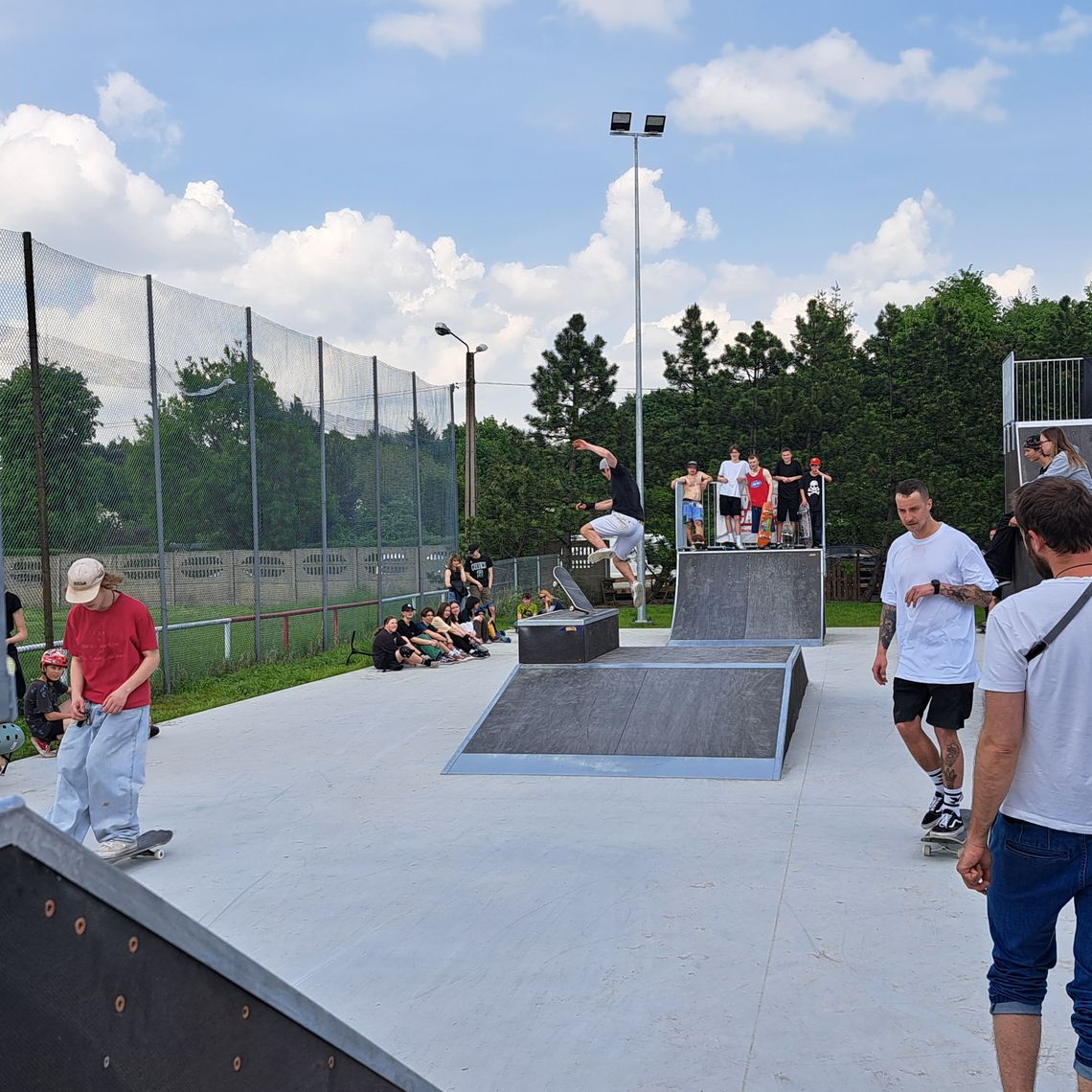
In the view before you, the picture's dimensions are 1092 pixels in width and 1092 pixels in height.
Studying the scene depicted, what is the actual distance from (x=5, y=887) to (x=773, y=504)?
20.5 m

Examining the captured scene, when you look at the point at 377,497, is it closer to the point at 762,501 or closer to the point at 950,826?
the point at 762,501

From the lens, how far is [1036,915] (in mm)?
2893

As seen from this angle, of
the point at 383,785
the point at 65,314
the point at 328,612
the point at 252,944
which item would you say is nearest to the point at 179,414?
the point at 65,314

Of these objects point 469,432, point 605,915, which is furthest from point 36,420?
point 469,432

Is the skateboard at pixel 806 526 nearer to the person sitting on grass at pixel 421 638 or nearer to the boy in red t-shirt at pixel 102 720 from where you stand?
the person sitting on grass at pixel 421 638

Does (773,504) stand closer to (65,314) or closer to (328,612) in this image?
(328,612)

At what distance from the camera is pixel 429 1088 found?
104 inches

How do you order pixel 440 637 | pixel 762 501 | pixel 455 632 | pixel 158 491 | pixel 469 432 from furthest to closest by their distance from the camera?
pixel 469 432, pixel 762 501, pixel 455 632, pixel 440 637, pixel 158 491

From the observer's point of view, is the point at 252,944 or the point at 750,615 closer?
the point at 252,944

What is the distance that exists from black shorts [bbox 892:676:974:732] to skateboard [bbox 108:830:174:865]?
424cm

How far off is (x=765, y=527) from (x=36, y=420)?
45.9 ft

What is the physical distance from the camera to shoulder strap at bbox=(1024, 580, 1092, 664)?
2885mm

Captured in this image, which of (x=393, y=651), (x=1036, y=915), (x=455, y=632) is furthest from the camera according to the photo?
(x=455, y=632)

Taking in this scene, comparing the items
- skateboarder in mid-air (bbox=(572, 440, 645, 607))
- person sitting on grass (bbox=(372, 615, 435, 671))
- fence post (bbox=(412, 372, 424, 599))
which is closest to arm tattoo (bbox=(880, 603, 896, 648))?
skateboarder in mid-air (bbox=(572, 440, 645, 607))
